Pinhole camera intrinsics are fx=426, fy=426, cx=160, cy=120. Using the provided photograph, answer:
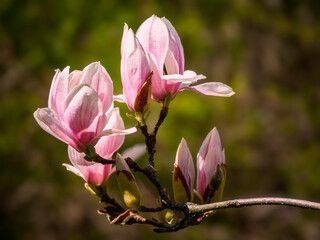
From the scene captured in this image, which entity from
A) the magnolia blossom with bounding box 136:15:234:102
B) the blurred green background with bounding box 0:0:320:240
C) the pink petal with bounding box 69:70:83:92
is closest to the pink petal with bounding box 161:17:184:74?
the magnolia blossom with bounding box 136:15:234:102

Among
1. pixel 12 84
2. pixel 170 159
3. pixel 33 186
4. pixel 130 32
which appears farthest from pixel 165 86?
pixel 12 84

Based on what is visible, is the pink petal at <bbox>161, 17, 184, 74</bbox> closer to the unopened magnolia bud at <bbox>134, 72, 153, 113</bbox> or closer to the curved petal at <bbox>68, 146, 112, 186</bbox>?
the unopened magnolia bud at <bbox>134, 72, 153, 113</bbox>

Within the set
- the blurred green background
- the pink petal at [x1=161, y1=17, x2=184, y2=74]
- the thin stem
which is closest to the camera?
the thin stem

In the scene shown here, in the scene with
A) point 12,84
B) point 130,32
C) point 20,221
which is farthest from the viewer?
point 12,84

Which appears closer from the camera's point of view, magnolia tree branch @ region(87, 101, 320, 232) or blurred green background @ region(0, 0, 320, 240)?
magnolia tree branch @ region(87, 101, 320, 232)

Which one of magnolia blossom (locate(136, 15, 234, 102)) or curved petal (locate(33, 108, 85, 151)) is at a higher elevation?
magnolia blossom (locate(136, 15, 234, 102))

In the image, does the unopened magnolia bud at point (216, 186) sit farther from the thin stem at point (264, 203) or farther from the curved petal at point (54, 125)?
the curved petal at point (54, 125)

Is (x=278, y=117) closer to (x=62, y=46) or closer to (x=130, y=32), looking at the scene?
(x=62, y=46)
